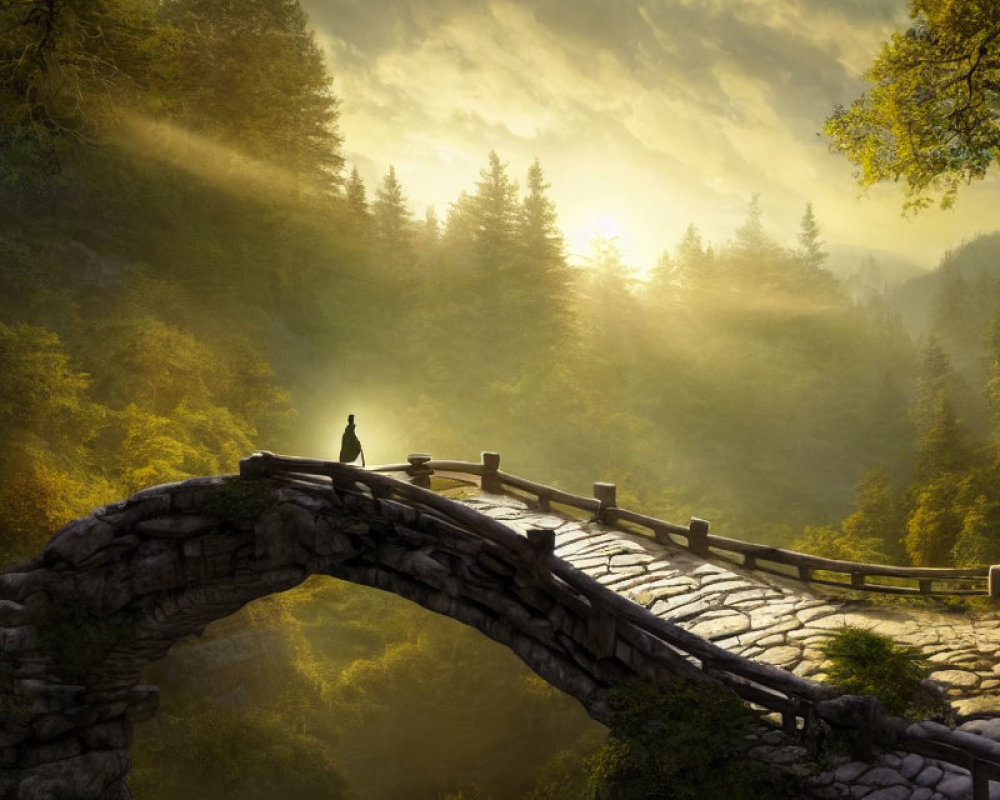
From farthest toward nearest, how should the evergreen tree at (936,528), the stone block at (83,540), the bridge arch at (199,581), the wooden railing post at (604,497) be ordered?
the evergreen tree at (936,528) < the wooden railing post at (604,497) < the stone block at (83,540) < the bridge arch at (199,581)

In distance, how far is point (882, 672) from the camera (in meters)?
6.68

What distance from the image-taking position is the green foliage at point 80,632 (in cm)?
1045

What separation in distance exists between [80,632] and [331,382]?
65.4 ft

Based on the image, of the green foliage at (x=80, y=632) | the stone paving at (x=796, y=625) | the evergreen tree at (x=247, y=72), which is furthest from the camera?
the evergreen tree at (x=247, y=72)

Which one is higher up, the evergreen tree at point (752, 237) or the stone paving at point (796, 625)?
the evergreen tree at point (752, 237)

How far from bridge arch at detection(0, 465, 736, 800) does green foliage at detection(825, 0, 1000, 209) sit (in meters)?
9.37

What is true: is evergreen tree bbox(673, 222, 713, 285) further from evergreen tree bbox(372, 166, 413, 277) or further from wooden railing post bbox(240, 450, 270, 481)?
wooden railing post bbox(240, 450, 270, 481)

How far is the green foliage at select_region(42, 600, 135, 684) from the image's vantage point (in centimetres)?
1045

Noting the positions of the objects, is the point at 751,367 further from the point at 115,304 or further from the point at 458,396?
the point at 115,304

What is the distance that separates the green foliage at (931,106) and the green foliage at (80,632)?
1507cm

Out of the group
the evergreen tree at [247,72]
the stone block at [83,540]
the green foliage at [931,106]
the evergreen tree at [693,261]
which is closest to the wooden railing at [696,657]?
the stone block at [83,540]

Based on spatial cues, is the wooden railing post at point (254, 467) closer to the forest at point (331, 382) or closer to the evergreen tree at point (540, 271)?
the forest at point (331, 382)

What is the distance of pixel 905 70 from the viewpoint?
10391mm

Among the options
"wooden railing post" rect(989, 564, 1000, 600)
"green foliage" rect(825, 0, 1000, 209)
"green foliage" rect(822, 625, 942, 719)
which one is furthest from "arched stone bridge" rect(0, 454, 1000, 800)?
"green foliage" rect(825, 0, 1000, 209)
